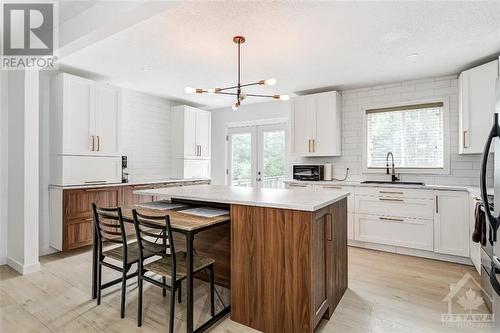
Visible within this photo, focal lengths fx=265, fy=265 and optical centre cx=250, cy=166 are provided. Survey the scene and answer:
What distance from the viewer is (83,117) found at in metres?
3.75

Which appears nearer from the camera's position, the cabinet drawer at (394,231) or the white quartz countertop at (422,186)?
the white quartz countertop at (422,186)

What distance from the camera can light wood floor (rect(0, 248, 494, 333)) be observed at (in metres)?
2.05

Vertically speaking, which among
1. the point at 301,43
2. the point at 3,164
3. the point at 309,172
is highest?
the point at 301,43

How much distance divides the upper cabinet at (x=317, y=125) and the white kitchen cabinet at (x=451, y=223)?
5.35ft

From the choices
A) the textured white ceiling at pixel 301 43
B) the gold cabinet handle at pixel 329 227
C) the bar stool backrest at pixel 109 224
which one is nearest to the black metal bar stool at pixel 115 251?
the bar stool backrest at pixel 109 224

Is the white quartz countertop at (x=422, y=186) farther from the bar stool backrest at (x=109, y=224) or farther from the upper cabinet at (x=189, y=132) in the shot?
the bar stool backrest at (x=109, y=224)

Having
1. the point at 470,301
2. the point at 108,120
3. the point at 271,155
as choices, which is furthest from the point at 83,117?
the point at 470,301

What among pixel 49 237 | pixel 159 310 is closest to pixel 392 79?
pixel 159 310

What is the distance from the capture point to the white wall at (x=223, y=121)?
5647 millimetres

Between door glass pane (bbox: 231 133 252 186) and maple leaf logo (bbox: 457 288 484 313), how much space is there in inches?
154

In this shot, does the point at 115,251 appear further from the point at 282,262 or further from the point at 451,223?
the point at 451,223

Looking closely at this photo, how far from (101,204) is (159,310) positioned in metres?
2.21

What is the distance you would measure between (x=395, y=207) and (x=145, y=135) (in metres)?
4.46

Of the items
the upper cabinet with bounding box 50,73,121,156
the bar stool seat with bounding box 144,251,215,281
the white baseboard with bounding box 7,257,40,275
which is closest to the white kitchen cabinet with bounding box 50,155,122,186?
the upper cabinet with bounding box 50,73,121,156
